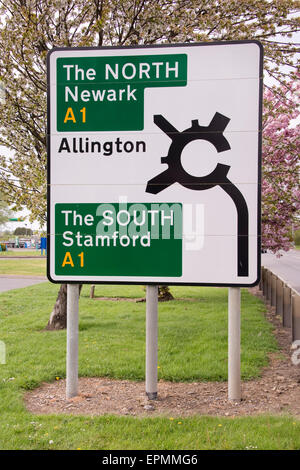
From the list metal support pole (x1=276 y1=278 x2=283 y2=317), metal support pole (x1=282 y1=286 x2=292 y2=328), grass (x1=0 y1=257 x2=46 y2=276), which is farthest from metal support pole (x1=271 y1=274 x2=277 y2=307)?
grass (x1=0 y1=257 x2=46 y2=276)

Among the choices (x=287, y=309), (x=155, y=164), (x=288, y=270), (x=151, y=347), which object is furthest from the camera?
(x=288, y=270)

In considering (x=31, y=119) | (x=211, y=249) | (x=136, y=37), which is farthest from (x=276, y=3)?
(x=211, y=249)

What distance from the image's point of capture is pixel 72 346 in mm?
5059

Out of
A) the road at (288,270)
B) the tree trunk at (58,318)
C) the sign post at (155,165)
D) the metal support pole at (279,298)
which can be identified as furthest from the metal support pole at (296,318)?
the road at (288,270)

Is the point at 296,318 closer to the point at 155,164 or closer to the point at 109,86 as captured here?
the point at 155,164

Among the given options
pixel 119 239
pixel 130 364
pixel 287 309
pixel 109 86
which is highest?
pixel 109 86

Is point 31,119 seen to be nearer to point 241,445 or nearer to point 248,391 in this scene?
point 248,391

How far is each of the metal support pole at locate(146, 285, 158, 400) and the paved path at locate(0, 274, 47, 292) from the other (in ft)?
43.1

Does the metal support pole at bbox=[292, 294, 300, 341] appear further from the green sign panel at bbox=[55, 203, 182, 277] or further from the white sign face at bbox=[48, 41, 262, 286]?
the green sign panel at bbox=[55, 203, 182, 277]

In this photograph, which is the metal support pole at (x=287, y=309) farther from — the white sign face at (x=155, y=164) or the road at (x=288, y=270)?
the road at (x=288, y=270)

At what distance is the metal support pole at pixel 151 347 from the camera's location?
495 centimetres

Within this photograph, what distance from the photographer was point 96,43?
8.05m

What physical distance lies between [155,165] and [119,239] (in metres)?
0.82

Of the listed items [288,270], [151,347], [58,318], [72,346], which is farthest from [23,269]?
[151,347]
